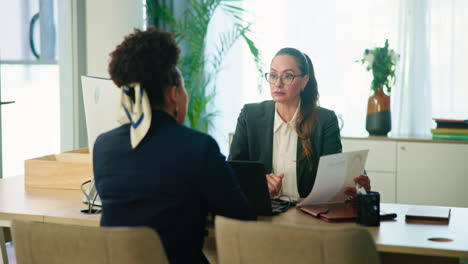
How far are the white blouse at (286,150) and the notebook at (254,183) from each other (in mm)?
671

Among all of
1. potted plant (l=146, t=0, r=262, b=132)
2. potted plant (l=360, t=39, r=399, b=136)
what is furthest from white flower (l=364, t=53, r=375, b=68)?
potted plant (l=146, t=0, r=262, b=132)

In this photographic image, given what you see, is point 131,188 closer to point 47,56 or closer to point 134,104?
point 134,104

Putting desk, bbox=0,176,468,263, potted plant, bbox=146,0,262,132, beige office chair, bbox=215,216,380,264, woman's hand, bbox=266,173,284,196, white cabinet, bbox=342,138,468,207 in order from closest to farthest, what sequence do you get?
1. beige office chair, bbox=215,216,380,264
2. desk, bbox=0,176,468,263
3. woman's hand, bbox=266,173,284,196
4. white cabinet, bbox=342,138,468,207
5. potted plant, bbox=146,0,262,132

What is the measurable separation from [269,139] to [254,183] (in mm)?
801

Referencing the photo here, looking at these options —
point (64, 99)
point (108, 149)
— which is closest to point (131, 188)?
point (108, 149)

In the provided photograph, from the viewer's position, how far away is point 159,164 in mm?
1863

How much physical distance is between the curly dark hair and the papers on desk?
69cm

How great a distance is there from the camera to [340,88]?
16.8ft

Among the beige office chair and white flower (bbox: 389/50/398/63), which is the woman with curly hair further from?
white flower (bbox: 389/50/398/63)

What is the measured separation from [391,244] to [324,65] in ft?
10.8

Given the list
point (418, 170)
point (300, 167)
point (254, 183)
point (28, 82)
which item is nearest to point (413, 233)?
point (254, 183)

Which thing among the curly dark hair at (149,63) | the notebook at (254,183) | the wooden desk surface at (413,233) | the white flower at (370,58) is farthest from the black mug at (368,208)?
the white flower at (370,58)

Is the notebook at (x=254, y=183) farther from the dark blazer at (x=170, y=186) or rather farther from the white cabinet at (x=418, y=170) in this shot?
the white cabinet at (x=418, y=170)

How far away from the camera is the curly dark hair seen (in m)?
1.91
